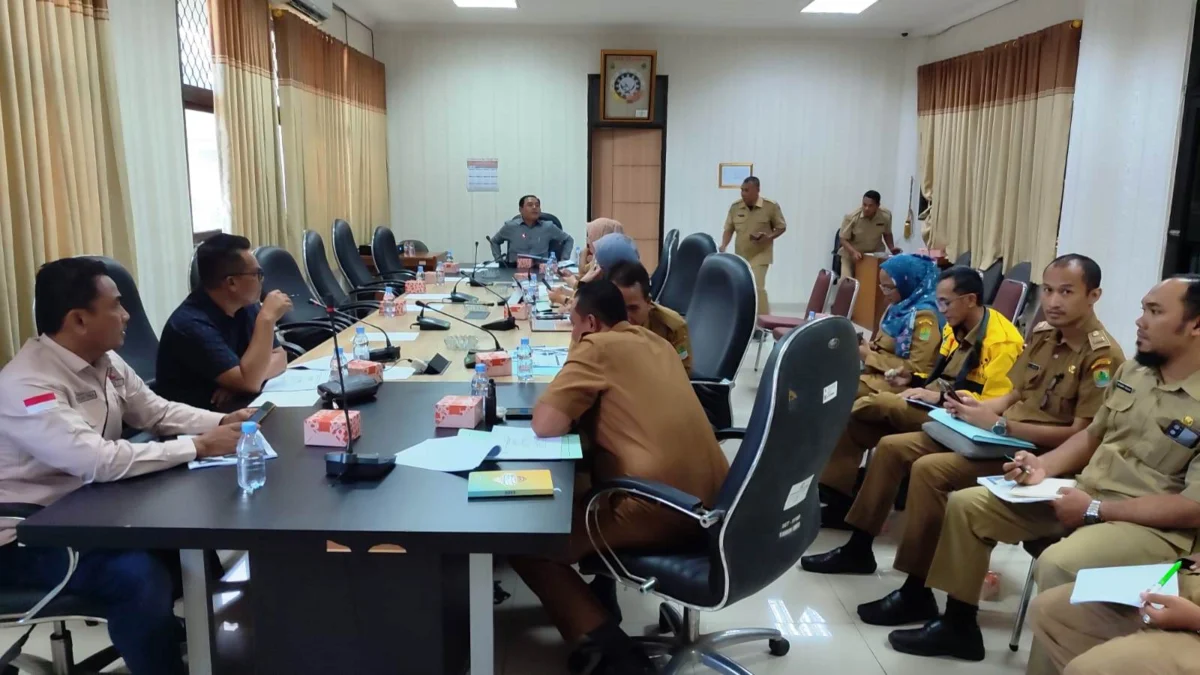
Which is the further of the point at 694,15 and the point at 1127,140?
the point at 694,15

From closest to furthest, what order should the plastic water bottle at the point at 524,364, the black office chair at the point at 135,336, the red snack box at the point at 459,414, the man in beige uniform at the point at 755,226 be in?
the red snack box at the point at 459,414, the plastic water bottle at the point at 524,364, the black office chair at the point at 135,336, the man in beige uniform at the point at 755,226

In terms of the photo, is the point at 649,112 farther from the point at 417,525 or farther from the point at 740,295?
the point at 417,525

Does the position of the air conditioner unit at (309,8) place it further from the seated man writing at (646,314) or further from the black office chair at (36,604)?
the black office chair at (36,604)

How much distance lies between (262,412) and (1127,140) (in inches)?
201

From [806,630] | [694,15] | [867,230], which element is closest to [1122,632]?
[806,630]

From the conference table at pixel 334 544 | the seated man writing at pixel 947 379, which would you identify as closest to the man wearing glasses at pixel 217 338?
the conference table at pixel 334 544

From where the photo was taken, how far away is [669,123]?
8.36m

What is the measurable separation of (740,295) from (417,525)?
184 centimetres

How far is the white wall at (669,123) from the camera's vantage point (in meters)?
8.23

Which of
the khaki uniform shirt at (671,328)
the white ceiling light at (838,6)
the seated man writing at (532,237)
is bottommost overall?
the khaki uniform shirt at (671,328)

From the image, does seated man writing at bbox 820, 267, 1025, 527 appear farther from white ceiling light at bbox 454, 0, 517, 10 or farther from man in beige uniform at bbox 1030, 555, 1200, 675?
white ceiling light at bbox 454, 0, 517, 10

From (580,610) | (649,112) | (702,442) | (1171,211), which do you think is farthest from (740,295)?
(649,112)

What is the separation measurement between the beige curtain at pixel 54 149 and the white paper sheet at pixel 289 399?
1.27 meters

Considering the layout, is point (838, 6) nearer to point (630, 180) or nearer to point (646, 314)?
point (630, 180)
